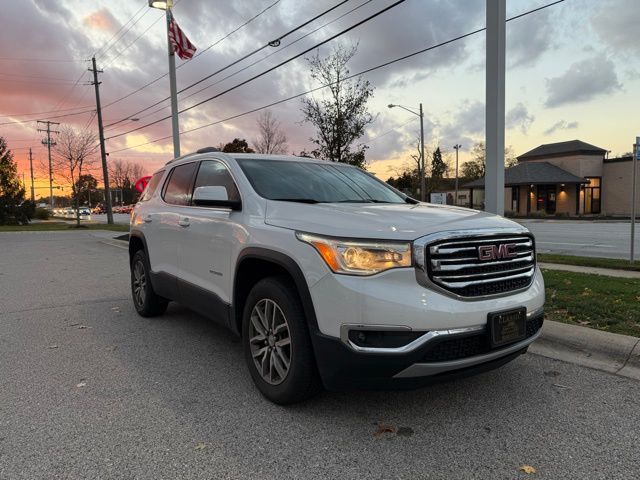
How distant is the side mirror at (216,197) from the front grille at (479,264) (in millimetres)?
1758

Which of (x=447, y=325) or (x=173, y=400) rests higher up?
(x=447, y=325)

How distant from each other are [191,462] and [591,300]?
5172 mm

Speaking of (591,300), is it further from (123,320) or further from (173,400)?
(123,320)

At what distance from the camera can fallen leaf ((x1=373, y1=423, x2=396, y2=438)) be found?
120 inches

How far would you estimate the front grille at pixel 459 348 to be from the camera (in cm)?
280

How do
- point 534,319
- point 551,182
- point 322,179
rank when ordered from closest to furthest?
point 534,319
point 322,179
point 551,182

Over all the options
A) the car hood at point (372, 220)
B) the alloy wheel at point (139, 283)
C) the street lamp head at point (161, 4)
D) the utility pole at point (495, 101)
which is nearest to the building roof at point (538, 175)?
the street lamp head at point (161, 4)

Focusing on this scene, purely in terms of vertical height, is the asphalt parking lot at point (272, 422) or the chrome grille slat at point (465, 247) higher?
the chrome grille slat at point (465, 247)

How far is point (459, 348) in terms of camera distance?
289 cm

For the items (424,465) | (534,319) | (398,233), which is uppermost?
(398,233)

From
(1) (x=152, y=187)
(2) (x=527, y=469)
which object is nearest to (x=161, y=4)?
(1) (x=152, y=187)

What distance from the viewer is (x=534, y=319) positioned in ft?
11.1

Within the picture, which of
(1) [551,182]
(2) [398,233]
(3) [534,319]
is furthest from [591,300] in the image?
(1) [551,182]

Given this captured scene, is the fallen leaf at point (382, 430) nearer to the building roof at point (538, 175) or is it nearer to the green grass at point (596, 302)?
the green grass at point (596, 302)
